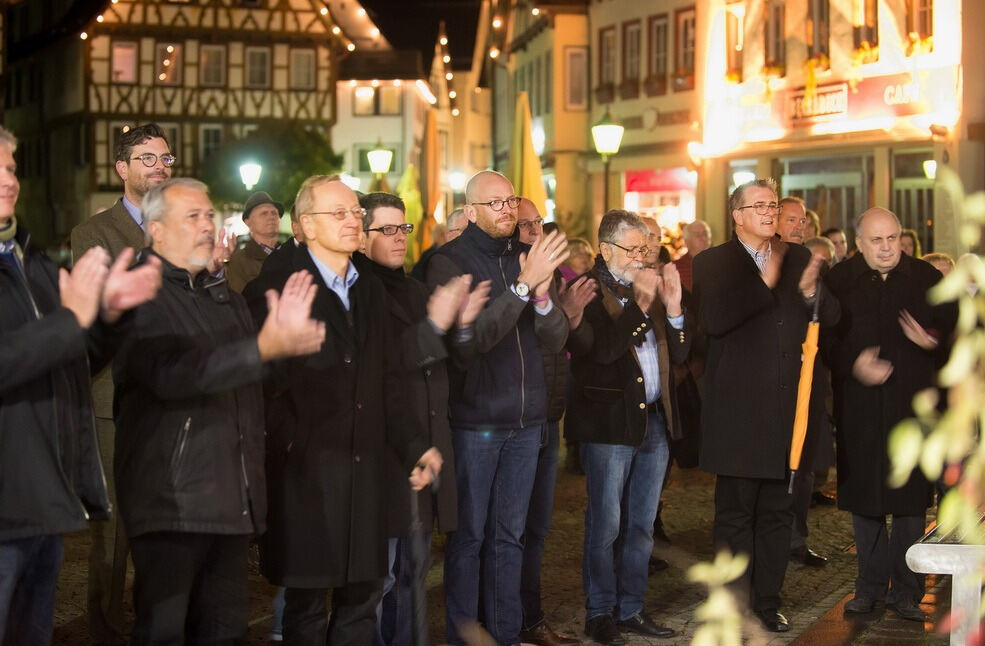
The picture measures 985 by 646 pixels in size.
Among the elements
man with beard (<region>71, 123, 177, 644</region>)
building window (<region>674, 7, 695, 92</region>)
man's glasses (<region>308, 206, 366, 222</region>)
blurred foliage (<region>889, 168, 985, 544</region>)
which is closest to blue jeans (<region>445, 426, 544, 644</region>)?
man's glasses (<region>308, 206, 366, 222</region>)

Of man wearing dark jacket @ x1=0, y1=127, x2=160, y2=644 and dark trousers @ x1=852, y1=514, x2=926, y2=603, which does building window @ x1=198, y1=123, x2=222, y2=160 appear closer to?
dark trousers @ x1=852, y1=514, x2=926, y2=603

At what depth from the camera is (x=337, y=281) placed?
19.1 feet

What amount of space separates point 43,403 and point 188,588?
0.90 metres

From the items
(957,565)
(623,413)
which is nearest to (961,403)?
(957,565)

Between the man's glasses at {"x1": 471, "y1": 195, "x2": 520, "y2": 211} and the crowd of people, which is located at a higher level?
the man's glasses at {"x1": 471, "y1": 195, "x2": 520, "y2": 211}

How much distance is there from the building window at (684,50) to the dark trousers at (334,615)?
25357 millimetres

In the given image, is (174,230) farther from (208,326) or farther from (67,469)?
(67,469)

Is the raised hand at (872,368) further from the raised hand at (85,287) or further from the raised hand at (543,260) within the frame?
the raised hand at (85,287)

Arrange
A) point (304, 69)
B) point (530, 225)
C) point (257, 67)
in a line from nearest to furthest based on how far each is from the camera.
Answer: point (530, 225) → point (257, 67) → point (304, 69)

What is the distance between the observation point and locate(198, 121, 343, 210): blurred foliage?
47.4 metres

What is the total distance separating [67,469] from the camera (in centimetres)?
480

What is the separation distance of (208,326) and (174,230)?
383 millimetres

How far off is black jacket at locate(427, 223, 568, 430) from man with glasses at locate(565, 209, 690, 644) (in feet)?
1.59

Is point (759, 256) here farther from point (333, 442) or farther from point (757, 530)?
point (333, 442)
